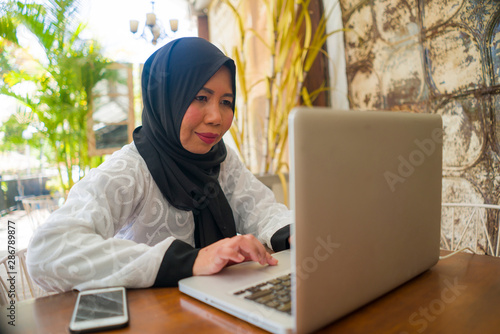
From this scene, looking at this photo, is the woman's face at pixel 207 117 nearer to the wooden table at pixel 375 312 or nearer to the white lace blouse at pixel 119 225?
the white lace blouse at pixel 119 225

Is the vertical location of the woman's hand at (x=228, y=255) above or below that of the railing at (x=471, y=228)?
above

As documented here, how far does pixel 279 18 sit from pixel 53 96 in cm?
274

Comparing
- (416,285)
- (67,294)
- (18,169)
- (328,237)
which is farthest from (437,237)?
(18,169)

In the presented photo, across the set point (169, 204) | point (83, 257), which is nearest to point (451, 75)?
point (169, 204)

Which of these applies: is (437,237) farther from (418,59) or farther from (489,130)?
(418,59)

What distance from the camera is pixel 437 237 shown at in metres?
0.68

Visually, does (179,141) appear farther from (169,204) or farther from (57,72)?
(57,72)

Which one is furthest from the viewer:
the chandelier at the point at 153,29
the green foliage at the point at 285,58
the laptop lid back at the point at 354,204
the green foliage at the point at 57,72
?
the chandelier at the point at 153,29

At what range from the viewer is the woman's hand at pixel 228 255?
651mm

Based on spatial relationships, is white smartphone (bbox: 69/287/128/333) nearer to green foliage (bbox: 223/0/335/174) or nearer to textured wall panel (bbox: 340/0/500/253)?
textured wall panel (bbox: 340/0/500/253)

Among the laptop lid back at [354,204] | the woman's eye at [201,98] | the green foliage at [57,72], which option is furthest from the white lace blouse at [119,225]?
the green foliage at [57,72]

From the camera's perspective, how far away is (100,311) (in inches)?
20.7

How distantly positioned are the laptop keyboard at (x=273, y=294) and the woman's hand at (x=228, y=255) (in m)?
0.09

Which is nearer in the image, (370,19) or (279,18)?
(370,19)
